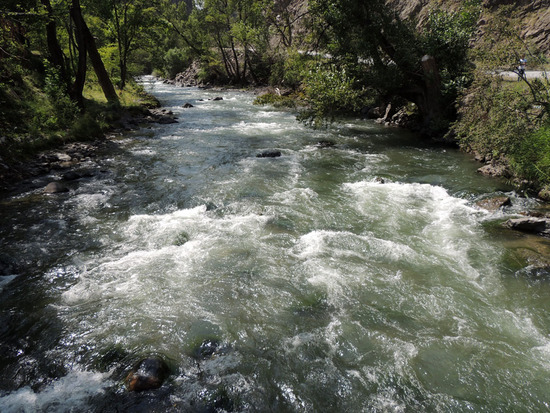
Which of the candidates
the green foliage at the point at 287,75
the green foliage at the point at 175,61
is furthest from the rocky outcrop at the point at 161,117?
the green foliage at the point at 175,61

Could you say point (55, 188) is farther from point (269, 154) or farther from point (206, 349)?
point (206, 349)

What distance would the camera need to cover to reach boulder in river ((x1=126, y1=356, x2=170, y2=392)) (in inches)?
166

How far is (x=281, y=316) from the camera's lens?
18.5ft

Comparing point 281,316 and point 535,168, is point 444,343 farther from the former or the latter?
point 535,168

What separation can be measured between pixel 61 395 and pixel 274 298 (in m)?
3.45

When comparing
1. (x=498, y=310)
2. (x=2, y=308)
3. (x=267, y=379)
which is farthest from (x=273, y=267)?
(x=2, y=308)

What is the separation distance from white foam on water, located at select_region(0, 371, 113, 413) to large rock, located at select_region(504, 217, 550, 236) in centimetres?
972

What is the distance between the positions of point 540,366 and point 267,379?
404cm

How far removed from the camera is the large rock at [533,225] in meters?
8.10

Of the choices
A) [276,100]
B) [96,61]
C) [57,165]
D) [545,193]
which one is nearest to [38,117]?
[57,165]

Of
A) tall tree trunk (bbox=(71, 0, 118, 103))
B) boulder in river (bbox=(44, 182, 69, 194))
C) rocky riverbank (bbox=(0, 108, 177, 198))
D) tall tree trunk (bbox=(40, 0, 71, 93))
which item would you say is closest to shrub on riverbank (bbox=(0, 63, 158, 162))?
rocky riverbank (bbox=(0, 108, 177, 198))

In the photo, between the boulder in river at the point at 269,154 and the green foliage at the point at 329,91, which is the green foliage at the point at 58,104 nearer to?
the boulder in river at the point at 269,154

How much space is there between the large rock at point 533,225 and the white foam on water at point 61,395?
972 centimetres

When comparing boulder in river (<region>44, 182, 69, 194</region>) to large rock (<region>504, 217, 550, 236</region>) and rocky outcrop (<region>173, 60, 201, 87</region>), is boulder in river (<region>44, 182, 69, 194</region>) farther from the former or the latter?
rocky outcrop (<region>173, 60, 201, 87</region>)
